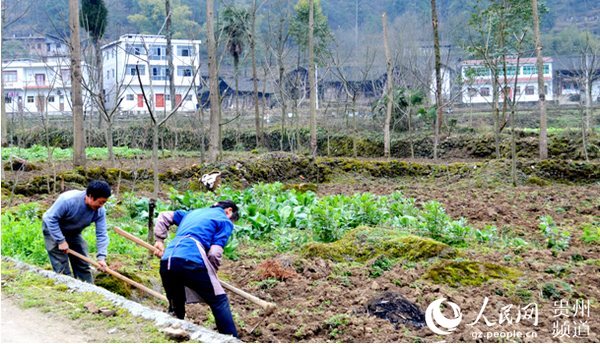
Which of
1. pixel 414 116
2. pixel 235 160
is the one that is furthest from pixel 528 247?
pixel 414 116

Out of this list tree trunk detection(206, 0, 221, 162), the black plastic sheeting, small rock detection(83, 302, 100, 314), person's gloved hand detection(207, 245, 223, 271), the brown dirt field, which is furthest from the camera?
tree trunk detection(206, 0, 221, 162)

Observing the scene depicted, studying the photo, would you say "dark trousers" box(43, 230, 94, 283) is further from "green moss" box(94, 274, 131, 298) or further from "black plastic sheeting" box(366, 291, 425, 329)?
"black plastic sheeting" box(366, 291, 425, 329)

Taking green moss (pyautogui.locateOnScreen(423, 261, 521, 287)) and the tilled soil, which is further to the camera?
green moss (pyautogui.locateOnScreen(423, 261, 521, 287))

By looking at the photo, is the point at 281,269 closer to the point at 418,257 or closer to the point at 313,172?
the point at 418,257

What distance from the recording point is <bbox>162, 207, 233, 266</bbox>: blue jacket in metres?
5.77

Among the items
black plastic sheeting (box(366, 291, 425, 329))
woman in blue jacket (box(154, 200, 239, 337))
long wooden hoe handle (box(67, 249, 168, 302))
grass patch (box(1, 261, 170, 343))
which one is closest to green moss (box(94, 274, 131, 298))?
long wooden hoe handle (box(67, 249, 168, 302))

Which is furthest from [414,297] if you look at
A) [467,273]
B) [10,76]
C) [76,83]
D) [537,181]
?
[10,76]

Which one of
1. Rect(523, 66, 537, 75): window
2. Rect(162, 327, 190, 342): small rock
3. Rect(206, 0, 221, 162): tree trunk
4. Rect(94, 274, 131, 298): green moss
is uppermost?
Rect(523, 66, 537, 75): window

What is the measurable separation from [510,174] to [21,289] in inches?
652

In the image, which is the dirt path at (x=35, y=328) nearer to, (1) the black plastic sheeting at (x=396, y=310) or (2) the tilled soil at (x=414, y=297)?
(2) the tilled soil at (x=414, y=297)

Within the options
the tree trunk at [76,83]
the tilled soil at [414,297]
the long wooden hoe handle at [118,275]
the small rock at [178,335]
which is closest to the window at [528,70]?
the tree trunk at [76,83]

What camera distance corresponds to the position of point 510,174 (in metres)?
20.8

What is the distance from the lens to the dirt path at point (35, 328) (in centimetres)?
545

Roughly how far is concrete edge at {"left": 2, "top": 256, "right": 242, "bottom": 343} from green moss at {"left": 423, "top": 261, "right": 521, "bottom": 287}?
10.5 ft
